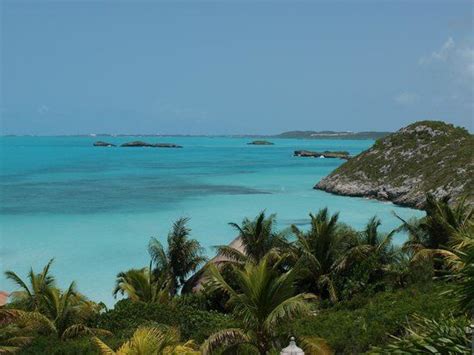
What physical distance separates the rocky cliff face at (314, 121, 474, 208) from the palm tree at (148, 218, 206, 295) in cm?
2802

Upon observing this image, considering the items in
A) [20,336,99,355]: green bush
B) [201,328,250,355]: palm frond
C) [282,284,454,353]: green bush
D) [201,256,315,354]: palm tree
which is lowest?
[20,336,99,355]: green bush

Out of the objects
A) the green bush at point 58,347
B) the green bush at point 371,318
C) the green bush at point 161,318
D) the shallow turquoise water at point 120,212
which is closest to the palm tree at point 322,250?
the green bush at point 371,318

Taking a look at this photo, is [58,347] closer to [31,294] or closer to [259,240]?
[31,294]

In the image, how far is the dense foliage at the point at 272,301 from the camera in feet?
32.1

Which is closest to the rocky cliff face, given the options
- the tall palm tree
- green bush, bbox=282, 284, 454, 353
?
the tall palm tree

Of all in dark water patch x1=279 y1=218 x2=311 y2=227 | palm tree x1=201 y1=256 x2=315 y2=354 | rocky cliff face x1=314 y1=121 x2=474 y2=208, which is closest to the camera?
palm tree x1=201 y1=256 x2=315 y2=354

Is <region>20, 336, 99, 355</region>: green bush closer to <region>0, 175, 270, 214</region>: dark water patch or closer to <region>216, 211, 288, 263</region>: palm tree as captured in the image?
<region>216, 211, 288, 263</region>: palm tree

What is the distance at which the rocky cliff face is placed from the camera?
47.7 m

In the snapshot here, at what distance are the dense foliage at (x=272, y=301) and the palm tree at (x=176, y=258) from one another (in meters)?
0.04

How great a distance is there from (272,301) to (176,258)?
40.3 ft

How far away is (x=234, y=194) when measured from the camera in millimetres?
57031

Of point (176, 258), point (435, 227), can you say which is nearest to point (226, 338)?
point (435, 227)

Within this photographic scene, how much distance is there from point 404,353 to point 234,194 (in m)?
50.4

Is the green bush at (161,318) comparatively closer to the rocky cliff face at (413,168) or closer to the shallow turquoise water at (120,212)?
the shallow turquoise water at (120,212)
